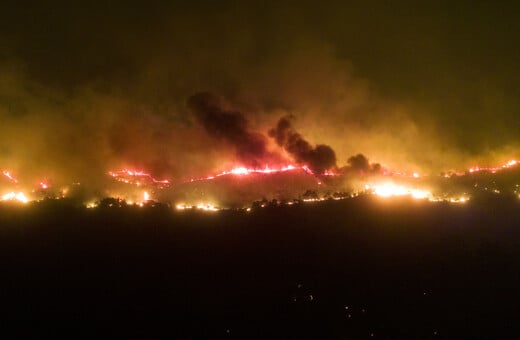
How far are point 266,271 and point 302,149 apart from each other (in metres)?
5.47

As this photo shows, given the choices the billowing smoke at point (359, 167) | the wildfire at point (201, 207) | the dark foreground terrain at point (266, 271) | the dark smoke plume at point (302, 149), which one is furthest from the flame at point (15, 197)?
the billowing smoke at point (359, 167)

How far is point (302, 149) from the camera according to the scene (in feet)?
41.2

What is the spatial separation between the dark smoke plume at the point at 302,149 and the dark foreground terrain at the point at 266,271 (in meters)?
1.80

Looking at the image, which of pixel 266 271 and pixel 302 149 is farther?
pixel 302 149

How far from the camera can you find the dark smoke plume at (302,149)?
1217 centimetres

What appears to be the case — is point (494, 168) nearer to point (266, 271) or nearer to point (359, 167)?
point (359, 167)

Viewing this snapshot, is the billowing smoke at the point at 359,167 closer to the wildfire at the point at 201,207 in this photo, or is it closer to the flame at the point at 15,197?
the wildfire at the point at 201,207

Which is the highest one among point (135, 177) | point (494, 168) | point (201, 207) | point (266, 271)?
point (135, 177)

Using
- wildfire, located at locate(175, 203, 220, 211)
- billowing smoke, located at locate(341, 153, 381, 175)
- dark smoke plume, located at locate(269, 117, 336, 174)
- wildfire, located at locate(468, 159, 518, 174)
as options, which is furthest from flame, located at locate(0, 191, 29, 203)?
wildfire, located at locate(468, 159, 518, 174)

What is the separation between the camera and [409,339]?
6348 millimetres

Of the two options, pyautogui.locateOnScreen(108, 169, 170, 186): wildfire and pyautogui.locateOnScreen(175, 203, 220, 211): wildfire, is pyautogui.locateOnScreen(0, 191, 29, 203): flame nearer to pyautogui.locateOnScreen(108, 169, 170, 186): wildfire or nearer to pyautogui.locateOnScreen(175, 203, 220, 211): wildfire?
pyautogui.locateOnScreen(108, 169, 170, 186): wildfire

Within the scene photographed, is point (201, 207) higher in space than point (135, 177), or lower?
lower

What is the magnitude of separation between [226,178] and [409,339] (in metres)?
6.96

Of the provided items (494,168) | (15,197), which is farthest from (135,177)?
(494,168)
